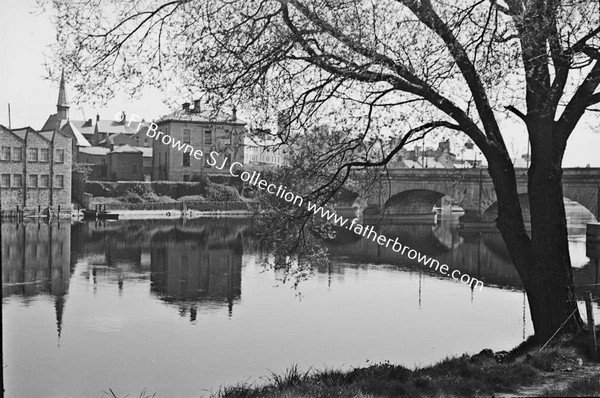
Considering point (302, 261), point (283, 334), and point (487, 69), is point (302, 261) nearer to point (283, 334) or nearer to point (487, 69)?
point (487, 69)

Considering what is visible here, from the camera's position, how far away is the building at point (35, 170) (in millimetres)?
40719

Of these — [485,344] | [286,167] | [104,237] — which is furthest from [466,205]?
[286,167]

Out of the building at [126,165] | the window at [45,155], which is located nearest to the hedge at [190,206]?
the window at [45,155]

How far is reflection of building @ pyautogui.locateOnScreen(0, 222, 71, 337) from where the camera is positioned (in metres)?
16.5

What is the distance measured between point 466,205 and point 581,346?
37.1 metres

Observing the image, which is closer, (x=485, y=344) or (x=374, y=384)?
(x=374, y=384)

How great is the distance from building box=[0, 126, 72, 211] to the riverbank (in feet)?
121

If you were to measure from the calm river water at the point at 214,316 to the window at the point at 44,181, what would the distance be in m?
17.0

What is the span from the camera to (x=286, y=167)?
8.57 meters

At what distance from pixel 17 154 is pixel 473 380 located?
132 ft

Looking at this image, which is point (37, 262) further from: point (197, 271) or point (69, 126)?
point (69, 126)

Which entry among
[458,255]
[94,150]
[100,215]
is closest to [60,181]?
[100,215]

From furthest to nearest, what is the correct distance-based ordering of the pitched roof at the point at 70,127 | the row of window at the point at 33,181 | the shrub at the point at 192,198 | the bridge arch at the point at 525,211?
the pitched roof at the point at 70,127
the shrub at the point at 192,198
the row of window at the point at 33,181
the bridge arch at the point at 525,211

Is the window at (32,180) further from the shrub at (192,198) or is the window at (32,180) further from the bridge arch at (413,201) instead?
the bridge arch at (413,201)
